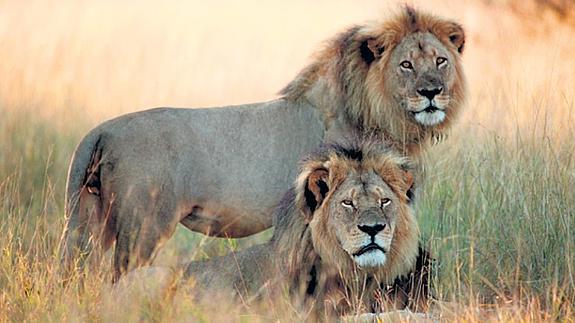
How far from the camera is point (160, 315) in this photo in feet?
17.3

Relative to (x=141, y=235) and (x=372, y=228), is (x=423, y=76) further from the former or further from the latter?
(x=141, y=235)

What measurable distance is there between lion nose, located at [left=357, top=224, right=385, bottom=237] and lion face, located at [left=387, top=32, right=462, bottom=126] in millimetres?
1212

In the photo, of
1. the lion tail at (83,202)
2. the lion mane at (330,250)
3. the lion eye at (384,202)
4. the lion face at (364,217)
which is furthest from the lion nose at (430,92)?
the lion tail at (83,202)

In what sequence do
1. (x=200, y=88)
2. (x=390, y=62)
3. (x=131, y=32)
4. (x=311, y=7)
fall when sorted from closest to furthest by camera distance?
(x=390, y=62) < (x=200, y=88) < (x=131, y=32) < (x=311, y=7)

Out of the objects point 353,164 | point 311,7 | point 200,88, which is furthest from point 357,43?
point 311,7

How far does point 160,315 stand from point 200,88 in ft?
24.8

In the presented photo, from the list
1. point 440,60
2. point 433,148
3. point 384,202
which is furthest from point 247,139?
point 433,148

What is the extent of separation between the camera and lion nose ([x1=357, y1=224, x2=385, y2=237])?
544 centimetres

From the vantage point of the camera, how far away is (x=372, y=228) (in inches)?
214

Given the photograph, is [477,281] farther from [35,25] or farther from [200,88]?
[35,25]

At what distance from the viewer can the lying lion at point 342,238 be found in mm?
5520

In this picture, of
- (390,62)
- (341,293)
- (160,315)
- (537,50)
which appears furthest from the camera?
(537,50)

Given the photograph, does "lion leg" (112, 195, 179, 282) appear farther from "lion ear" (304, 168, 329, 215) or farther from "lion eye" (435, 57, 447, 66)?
"lion eye" (435, 57, 447, 66)

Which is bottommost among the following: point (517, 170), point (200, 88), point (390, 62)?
point (200, 88)
